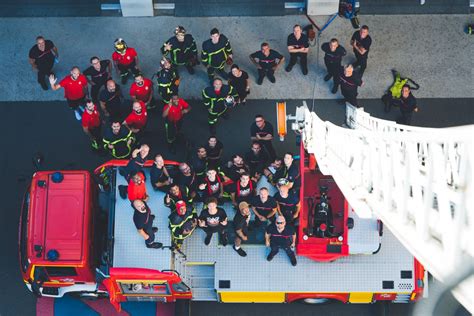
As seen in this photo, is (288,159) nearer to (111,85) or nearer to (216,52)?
(216,52)

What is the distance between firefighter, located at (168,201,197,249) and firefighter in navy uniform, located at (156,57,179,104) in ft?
7.86

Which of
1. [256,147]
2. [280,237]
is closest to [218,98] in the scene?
[256,147]

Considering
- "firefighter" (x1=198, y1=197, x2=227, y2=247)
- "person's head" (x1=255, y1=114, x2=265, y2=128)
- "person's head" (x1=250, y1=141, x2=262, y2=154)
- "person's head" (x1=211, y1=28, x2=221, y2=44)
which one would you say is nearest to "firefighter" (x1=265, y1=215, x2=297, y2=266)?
"firefighter" (x1=198, y1=197, x2=227, y2=247)

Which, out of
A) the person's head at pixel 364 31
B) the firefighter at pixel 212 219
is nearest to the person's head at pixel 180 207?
the firefighter at pixel 212 219

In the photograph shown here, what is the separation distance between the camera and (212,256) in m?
10.3

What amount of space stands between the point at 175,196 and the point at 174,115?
1.88 meters

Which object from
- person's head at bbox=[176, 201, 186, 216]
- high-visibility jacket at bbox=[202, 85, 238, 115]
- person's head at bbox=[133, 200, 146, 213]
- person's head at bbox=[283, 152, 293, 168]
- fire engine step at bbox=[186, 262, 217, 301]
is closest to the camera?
person's head at bbox=[133, 200, 146, 213]

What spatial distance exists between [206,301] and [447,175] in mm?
6595

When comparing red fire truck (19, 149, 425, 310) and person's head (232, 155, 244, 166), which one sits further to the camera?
person's head (232, 155, 244, 166)

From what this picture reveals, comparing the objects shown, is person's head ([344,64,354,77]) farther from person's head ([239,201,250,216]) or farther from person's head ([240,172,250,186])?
person's head ([239,201,250,216])

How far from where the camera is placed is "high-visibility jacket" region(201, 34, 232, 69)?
11.8m

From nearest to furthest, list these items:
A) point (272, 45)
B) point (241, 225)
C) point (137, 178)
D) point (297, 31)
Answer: point (137, 178) < point (241, 225) < point (297, 31) < point (272, 45)

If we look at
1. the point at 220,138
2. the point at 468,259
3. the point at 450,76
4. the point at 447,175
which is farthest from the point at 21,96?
the point at 468,259

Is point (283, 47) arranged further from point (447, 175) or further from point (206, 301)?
point (447, 175)
